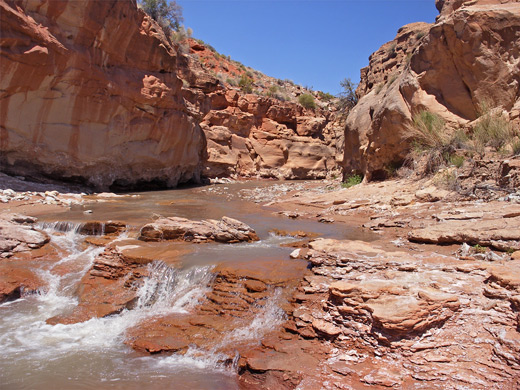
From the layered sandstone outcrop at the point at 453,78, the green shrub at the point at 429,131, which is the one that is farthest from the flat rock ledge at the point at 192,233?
the layered sandstone outcrop at the point at 453,78

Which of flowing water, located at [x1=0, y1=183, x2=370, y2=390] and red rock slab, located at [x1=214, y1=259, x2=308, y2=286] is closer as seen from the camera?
flowing water, located at [x1=0, y1=183, x2=370, y2=390]

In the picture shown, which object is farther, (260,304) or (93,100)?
(93,100)

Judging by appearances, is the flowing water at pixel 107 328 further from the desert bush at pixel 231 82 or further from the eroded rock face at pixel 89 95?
the desert bush at pixel 231 82

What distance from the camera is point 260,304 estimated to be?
4672mm

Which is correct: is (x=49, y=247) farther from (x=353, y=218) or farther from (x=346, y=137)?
(x=346, y=137)

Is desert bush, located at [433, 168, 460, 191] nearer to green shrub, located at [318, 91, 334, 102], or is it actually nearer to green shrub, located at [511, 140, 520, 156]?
green shrub, located at [511, 140, 520, 156]

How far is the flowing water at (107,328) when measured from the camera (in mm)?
3660

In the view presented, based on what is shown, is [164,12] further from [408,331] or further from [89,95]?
[408,331]

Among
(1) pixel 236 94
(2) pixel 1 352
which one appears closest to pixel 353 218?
(2) pixel 1 352

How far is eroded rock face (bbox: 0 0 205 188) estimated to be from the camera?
12.3 m

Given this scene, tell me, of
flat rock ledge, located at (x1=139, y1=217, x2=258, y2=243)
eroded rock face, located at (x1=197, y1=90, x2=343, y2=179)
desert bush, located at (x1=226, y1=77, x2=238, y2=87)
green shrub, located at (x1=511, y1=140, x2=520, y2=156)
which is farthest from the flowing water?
desert bush, located at (x1=226, y1=77, x2=238, y2=87)

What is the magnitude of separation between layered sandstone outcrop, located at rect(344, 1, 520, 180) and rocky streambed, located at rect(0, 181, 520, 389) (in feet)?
14.5

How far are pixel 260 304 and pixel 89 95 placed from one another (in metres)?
12.6

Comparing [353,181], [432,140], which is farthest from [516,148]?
[353,181]
